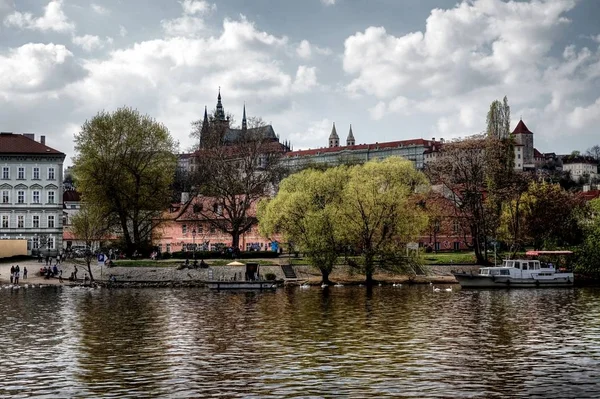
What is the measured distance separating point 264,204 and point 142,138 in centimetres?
1890

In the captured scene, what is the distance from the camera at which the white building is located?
346 ft

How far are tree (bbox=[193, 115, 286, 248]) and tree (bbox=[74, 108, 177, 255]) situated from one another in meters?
5.49

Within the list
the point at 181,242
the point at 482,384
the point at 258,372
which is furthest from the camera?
the point at 181,242

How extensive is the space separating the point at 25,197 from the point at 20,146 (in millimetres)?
7703

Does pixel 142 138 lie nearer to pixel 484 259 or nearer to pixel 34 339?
pixel 484 259

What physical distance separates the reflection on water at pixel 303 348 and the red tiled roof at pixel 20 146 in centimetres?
5133

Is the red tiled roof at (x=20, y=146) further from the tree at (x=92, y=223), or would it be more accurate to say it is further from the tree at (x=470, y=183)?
the tree at (x=470, y=183)

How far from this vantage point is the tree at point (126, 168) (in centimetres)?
9188

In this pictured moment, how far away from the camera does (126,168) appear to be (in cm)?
9300

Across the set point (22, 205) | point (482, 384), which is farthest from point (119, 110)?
point (482, 384)

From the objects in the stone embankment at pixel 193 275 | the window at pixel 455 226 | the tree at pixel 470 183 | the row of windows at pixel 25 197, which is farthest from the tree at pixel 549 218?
the row of windows at pixel 25 197

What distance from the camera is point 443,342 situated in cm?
3591

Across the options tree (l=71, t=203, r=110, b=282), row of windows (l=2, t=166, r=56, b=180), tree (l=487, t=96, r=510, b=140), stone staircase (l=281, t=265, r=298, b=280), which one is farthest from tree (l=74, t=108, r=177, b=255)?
tree (l=487, t=96, r=510, b=140)

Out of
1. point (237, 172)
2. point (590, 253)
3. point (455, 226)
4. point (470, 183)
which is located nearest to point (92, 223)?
point (237, 172)
